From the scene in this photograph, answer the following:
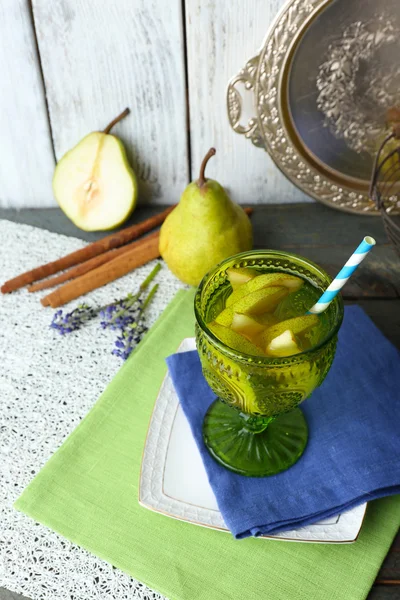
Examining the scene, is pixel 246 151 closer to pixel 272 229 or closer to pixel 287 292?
pixel 272 229

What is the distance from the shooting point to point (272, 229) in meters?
1.02

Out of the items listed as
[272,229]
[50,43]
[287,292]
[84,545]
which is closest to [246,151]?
[272,229]

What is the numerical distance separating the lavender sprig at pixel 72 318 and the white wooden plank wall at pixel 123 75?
0.30 metres

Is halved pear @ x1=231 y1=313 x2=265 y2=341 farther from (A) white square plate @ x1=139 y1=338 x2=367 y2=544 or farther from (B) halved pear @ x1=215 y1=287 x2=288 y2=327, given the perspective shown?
(A) white square plate @ x1=139 y1=338 x2=367 y2=544

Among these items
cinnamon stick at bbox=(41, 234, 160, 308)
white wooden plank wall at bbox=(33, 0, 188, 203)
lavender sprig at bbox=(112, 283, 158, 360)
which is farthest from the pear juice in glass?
white wooden plank wall at bbox=(33, 0, 188, 203)

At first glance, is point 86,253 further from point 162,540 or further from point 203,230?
point 162,540

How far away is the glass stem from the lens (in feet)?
2.23

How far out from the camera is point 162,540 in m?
0.62

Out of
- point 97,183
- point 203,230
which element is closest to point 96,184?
point 97,183

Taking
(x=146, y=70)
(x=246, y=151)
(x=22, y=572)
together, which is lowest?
(x=22, y=572)

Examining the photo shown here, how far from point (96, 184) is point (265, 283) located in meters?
0.49

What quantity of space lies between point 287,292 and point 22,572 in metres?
0.39

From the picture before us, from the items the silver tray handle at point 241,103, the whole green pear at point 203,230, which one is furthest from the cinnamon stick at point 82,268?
the silver tray handle at point 241,103

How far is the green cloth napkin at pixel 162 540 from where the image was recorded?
58cm
